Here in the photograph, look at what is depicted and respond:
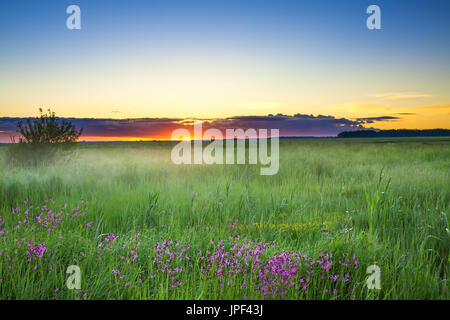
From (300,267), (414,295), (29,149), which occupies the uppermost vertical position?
(29,149)

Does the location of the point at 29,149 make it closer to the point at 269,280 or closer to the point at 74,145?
the point at 74,145

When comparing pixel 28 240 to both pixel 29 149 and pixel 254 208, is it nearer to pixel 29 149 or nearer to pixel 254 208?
pixel 254 208

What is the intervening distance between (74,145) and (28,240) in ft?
41.8

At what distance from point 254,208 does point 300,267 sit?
7.69 ft

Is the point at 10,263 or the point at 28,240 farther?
the point at 28,240

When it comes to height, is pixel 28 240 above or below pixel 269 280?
above

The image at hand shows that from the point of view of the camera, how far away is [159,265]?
9.60 feet

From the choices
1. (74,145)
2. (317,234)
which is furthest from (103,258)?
(74,145)

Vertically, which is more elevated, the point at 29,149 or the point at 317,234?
the point at 29,149

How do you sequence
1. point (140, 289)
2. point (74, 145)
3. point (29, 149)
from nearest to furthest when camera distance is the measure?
point (140, 289) < point (29, 149) < point (74, 145)

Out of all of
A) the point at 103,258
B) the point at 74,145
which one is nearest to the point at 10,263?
the point at 103,258

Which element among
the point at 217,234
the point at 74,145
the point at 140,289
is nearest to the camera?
the point at 140,289
